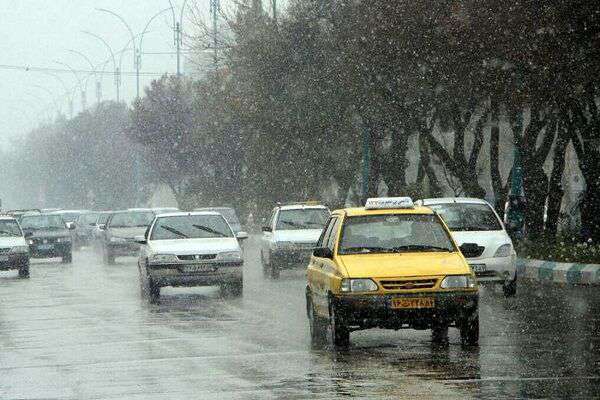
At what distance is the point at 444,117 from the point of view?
1725 inches

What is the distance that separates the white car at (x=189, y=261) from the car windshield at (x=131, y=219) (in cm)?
1925

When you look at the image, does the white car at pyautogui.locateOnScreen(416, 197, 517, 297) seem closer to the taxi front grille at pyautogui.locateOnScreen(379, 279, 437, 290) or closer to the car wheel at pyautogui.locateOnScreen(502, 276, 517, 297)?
the car wheel at pyautogui.locateOnScreen(502, 276, 517, 297)

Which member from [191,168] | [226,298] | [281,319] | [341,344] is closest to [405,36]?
[226,298]

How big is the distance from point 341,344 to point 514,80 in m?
17.9

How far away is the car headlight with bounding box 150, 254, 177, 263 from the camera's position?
2462 centimetres

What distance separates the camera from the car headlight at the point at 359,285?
46.9ft

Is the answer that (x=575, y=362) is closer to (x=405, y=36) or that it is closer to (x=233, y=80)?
(x=405, y=36)

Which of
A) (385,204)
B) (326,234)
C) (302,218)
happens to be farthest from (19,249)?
(385,204)

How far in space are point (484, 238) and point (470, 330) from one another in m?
10.0

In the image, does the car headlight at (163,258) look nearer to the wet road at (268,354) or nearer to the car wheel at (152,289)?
the car wheel at (152,289)

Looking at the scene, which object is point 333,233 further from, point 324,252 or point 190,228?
point 190,228

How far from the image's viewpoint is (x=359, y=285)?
1432 centimetres

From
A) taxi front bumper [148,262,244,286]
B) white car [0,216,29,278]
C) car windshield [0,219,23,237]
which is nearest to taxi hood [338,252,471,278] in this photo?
taxi front bumper [148,262,244,286]

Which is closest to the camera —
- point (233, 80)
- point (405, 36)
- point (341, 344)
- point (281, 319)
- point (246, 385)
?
point (246, 385)
